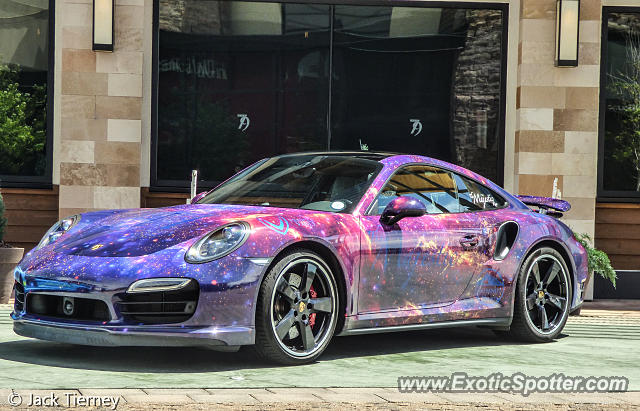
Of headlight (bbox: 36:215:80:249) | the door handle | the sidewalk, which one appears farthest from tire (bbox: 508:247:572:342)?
headlight (bbox: 36:215:80:249)

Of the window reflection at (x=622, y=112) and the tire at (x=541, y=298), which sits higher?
the window reflection at (x=622, y=112)

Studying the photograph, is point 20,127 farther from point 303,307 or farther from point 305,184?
point 303,307

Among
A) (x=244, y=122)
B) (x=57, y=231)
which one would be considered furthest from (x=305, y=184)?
(x=244, y=122)

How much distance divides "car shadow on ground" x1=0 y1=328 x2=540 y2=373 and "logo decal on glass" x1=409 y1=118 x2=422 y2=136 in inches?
218

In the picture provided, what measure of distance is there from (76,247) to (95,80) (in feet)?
21.2

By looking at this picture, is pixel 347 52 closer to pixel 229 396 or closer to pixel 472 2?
pixel 472 2

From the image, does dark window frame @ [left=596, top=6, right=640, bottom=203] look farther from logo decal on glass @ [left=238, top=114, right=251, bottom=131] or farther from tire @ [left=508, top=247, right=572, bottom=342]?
tire @ [left=508, top=247, right=572, bottom=342]

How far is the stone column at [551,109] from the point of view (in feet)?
41.4

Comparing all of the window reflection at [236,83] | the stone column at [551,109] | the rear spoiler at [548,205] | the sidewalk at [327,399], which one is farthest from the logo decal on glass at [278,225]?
the stone column at [551,109]

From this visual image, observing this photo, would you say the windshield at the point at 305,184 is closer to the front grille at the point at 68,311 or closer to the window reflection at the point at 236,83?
the front grille at the point at 68,311

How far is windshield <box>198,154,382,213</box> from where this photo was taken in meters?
6.86

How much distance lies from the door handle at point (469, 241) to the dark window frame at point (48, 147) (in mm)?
6752

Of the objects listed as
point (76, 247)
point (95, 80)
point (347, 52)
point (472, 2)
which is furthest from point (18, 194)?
point (76, 247)

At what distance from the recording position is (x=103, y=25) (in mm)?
12266
